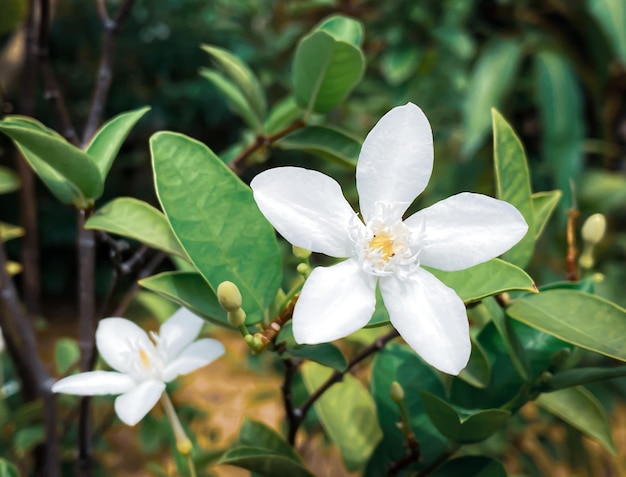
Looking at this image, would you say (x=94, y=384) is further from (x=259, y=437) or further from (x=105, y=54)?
(x=105, y=54)

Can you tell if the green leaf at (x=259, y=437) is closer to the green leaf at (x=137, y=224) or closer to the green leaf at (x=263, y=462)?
the green leaf at (x=263, y=462)

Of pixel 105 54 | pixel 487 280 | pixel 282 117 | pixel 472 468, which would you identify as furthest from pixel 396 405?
pixel 105 54

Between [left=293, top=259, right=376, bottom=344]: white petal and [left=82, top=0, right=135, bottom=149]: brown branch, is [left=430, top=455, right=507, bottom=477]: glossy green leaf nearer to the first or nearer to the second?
[left=293, top=259, right=376, bottom=344]: white petal

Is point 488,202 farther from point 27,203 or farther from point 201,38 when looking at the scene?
point 201,38

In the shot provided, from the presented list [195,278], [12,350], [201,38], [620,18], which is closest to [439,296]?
[195,278]

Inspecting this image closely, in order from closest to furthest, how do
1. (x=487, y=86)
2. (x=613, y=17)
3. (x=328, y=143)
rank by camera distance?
(x=328, y=143) → (x=613, y=17) → (x=487, y=86)
